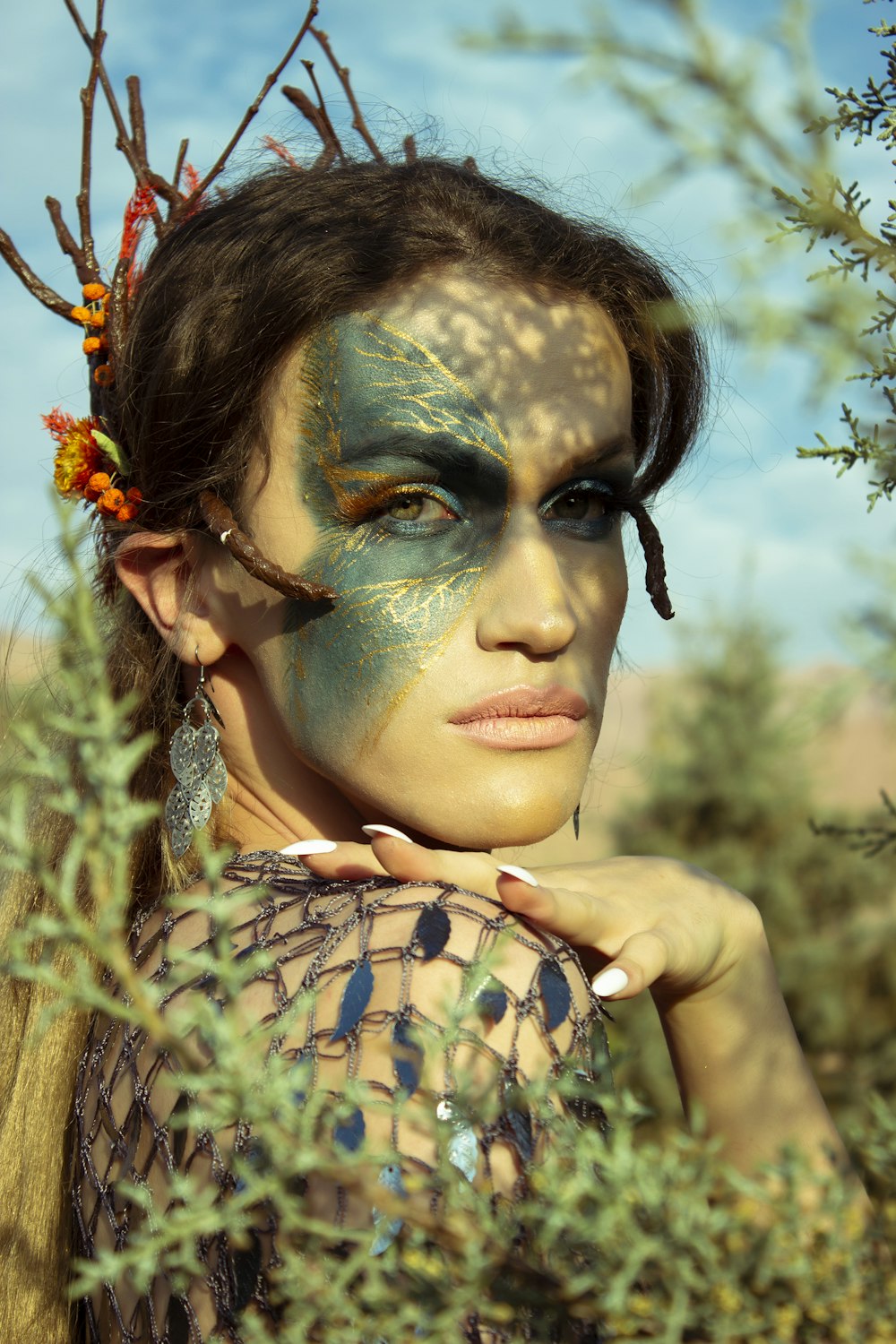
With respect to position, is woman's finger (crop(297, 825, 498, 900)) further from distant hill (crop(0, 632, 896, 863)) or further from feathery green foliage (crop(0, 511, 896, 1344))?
feathery green foliage (crop(0, 511, 896, 1344))

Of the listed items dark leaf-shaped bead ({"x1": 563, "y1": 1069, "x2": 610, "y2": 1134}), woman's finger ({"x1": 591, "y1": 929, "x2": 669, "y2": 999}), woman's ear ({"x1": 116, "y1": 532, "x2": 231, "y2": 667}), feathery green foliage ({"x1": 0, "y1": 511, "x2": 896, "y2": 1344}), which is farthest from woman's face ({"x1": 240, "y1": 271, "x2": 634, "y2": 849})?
feathery green foliage ({"x1": 0, "y1": 511, "x2": 896, "y2": 1344})

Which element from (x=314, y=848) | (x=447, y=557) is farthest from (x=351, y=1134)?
(x=447, y=557)

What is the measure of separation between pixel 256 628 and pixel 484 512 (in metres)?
0.48

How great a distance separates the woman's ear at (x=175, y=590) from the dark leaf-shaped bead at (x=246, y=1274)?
3.68ft

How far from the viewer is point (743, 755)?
11148 mm

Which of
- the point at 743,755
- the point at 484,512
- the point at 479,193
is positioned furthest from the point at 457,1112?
the point at 743,755

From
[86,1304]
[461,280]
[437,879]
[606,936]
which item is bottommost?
[86,1304]

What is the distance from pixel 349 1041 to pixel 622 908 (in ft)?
2.20

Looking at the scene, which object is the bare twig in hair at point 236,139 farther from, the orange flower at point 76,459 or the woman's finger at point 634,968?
the woman's finger at point 634,968

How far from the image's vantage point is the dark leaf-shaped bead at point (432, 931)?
171 centimetres

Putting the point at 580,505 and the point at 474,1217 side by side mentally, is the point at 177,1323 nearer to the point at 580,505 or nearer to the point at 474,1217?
the point at 474,1217

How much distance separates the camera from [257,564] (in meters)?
2.27

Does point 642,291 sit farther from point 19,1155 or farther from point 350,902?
point 19,1155

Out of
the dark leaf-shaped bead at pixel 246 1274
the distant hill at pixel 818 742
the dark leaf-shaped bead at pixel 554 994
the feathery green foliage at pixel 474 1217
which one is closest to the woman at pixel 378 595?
the dark leaf-shaped bead at pixel 554 994
